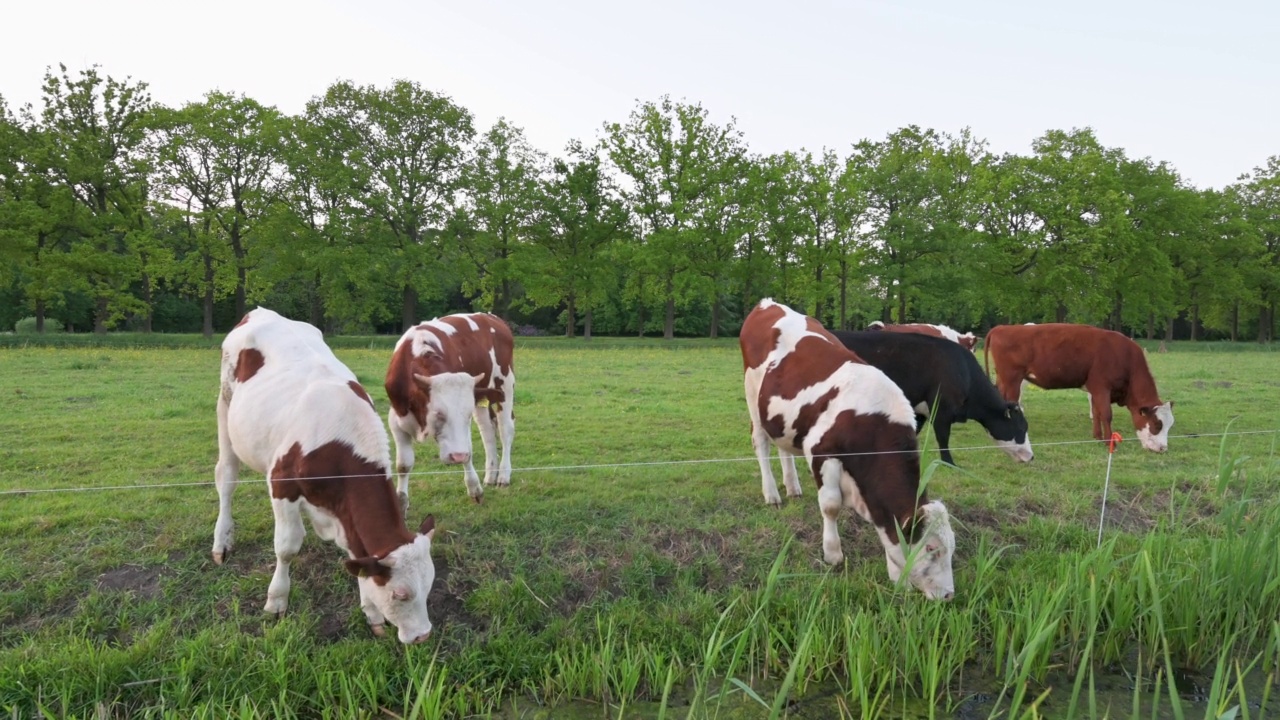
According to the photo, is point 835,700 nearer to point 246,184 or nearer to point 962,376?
point 962,376

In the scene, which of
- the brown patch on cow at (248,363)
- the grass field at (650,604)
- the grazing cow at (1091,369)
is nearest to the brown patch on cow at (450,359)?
the grass field at (650,604)

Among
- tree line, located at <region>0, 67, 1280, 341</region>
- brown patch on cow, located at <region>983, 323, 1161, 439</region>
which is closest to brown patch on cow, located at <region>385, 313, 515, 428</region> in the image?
brown patch on cow, located at <region>983, 323, 1161, 439</region>

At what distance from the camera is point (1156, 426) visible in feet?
28.2

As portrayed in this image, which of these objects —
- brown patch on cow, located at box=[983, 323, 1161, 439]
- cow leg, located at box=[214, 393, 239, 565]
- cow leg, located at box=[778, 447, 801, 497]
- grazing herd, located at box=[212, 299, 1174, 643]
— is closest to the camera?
grazing herd, located at box=[212, 299, 1174, 643]

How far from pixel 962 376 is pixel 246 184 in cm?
3254

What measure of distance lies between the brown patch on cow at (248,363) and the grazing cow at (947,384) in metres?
6.05

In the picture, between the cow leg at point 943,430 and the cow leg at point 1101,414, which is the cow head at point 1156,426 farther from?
the cow leg at point 943,430

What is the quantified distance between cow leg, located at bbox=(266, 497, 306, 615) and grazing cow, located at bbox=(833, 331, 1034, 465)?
236 inches

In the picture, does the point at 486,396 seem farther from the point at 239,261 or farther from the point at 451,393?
the point at 239,261

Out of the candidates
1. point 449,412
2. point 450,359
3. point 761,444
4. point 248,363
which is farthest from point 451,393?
point 761,444

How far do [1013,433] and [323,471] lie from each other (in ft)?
23.6

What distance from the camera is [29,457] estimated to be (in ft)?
23.0

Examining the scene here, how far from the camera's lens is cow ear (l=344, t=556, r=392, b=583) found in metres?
3.39

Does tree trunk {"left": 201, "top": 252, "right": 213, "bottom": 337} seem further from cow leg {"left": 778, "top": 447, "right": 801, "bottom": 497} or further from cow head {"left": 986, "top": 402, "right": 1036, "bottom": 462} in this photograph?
cow head {"left": 986, "top": 402, "right": 1036, "bottom": 462}
